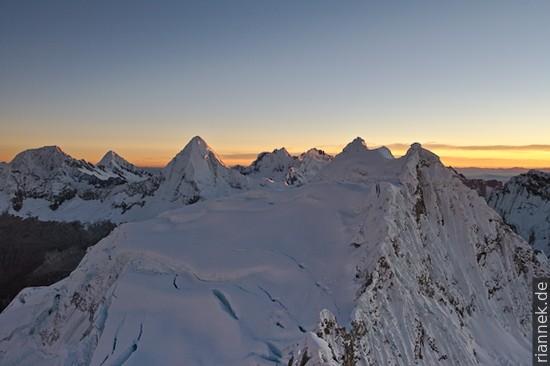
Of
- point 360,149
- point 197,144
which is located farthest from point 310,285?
point 197,144

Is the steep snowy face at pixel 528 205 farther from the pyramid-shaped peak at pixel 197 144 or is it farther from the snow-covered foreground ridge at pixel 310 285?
the snow-covered foreground ridge at pixel 310 285

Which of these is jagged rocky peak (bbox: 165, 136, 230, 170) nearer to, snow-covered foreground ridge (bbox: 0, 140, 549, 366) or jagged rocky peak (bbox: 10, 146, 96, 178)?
snow-covered foreground ridge (bbox: 0, 140, 549, 366)

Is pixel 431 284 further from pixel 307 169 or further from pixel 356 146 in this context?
pixel 307 169

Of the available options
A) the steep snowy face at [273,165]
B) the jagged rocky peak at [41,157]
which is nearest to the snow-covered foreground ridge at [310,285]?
the steep snowy face at [273,165]

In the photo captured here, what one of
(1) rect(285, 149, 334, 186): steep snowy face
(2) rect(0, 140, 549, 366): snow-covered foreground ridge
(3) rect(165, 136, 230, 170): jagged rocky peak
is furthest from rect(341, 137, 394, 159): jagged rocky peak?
(1) rect(285, 149, 334, 186): steep snowy face

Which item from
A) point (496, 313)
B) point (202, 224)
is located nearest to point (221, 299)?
point (202, 224)

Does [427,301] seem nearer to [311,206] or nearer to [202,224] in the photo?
[311,206]
